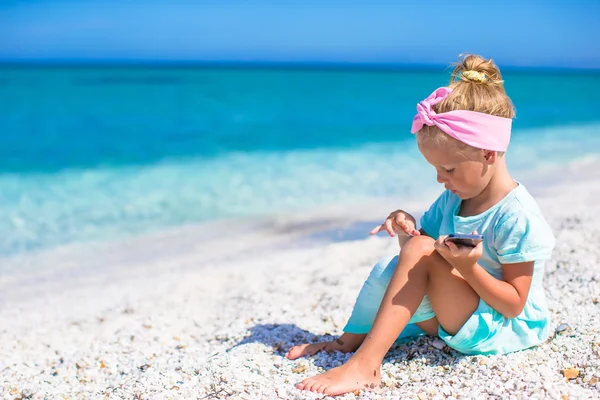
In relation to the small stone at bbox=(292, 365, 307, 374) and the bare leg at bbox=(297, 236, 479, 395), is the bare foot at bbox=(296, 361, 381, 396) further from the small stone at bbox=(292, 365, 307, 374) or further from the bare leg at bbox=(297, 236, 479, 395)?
the small stone at bbox=(292, 365, 307, 374)

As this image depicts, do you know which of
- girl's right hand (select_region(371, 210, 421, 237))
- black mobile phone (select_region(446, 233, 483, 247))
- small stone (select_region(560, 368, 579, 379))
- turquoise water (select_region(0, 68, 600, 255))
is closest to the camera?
black mobile phone (select_region(446, 233, 483, 247))

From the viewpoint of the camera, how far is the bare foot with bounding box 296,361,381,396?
2738 millimetres

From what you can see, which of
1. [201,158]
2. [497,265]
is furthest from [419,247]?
[201,158]

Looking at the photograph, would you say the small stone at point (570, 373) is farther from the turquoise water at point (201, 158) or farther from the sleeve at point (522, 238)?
the turquoise water at point (201, 158)

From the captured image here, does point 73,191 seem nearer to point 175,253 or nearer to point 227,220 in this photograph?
point 227,220

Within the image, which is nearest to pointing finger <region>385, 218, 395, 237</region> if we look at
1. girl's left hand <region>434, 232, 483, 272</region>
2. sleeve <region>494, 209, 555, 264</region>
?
girl's left hand <region>434, 232, 483, 272</region>

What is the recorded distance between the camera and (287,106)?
25.5 m

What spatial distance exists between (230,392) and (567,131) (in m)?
16.7

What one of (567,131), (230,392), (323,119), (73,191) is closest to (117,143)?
(73,191)

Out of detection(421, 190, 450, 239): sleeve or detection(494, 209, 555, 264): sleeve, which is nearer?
detection(494, 209, 555, 264): sleeve

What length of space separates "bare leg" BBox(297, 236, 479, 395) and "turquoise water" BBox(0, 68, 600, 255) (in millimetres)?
4980

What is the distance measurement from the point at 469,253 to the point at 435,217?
0.66 m

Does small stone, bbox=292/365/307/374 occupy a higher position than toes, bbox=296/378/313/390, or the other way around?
toes, bbox=296/378/313/390

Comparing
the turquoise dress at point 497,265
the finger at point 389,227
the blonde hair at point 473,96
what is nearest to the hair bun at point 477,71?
the blonde hair at point 473,96
